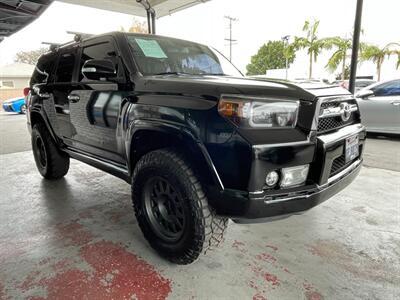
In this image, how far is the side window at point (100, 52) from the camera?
8.47 ft

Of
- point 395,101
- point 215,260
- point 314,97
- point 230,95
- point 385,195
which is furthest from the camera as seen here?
point 395,101

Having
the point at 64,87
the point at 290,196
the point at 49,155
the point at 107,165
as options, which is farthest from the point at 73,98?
the point at 290,196

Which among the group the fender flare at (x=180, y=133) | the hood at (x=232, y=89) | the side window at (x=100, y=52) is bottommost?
the fender flare at (x=180, y=133)

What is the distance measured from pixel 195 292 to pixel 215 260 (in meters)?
0.39

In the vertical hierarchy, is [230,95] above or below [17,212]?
above

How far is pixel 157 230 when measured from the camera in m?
2.31

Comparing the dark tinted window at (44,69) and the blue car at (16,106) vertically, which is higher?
the dark tinted window at (44,69)

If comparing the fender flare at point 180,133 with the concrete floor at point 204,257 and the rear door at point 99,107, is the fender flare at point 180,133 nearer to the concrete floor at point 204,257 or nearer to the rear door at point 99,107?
Result: the rear door at point 99,107

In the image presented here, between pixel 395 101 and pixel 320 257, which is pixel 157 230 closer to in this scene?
pixel 320 257

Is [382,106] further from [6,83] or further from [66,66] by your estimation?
[6,83]

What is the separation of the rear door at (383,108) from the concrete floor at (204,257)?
3.61 m

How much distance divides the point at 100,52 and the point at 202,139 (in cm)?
164

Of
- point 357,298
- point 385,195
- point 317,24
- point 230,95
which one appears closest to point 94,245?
point 230,95

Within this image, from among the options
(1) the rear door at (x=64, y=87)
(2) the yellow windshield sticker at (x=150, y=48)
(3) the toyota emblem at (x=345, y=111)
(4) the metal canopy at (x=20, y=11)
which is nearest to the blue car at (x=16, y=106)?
(4) the metal canopy at (x=20, y=11)
